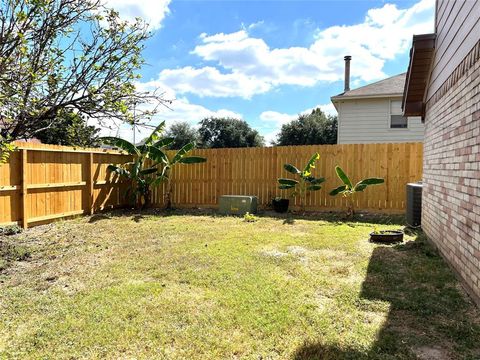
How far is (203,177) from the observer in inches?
448

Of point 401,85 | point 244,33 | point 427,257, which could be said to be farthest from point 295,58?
point 427,257

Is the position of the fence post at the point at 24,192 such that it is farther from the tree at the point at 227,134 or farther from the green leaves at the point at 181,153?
the tree at the point at 227,134

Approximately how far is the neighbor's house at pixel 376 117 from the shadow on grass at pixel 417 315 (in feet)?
31.0

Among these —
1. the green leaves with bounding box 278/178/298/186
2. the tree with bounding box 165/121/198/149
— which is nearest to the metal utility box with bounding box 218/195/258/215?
the green leaves with bounding box 278/178/298/186

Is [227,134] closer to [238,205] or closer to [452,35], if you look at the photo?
[238,205]

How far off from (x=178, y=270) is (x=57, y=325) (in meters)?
1.71

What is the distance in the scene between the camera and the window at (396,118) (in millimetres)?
13195

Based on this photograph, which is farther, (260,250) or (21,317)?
(260,250)

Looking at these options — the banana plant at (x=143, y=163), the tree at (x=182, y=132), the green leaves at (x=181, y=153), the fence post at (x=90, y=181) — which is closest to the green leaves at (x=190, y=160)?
the banana plant at (x=143, y=163)

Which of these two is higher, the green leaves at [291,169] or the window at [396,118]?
the window at [396,118]

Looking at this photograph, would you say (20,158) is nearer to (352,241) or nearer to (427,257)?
(352,241)

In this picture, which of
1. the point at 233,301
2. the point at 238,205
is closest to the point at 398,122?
the point at 238,205

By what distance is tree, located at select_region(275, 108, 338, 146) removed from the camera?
106ft

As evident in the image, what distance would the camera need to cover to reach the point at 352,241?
610 cm
